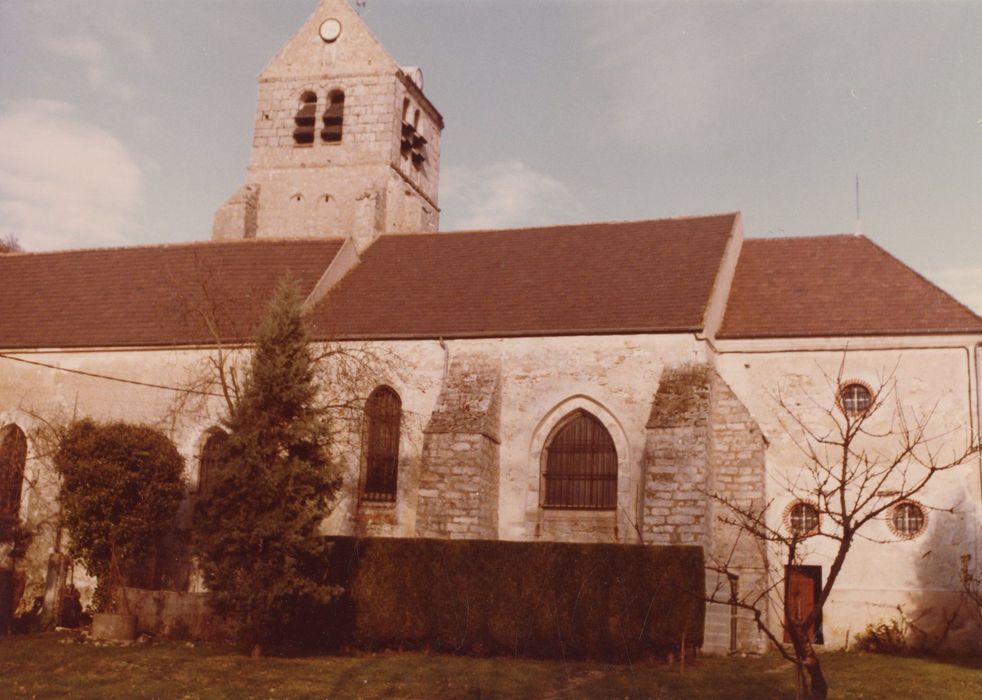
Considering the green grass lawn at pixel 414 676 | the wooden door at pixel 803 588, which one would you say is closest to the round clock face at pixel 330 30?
the green grass lawn at pixel 414 676

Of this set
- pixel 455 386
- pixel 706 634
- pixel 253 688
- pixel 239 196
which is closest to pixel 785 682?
pixel 706 634

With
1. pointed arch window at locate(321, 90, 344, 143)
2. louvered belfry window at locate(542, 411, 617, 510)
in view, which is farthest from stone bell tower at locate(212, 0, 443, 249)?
louvered belfry window at locate(542, 411, 617, 510)

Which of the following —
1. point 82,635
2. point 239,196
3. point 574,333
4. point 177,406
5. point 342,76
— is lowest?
point 82,635

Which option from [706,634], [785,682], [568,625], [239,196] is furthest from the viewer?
[239,196]

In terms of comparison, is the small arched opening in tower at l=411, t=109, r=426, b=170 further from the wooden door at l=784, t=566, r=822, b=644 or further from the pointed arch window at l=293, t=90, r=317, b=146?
the wooden door at l=784, t=566, r=822, b=644

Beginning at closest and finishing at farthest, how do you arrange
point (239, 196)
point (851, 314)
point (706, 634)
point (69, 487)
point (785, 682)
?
1. point (785, 682)
2. point (706, 634)
3. point (69, 487)
4. point (851, 314)
5. point (239, 196)

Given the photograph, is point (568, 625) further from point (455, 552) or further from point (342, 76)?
point (342, 76)

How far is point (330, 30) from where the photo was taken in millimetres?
31406

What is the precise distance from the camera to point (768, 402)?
2062 cm

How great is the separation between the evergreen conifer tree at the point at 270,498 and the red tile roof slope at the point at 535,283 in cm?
544

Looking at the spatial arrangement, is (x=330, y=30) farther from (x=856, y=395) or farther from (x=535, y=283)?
(x=856, y=395)

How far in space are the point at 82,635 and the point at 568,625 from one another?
9415 millimetres

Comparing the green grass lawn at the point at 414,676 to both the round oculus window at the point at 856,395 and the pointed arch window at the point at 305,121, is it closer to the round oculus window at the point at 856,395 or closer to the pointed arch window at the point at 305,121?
the round oculus window at the point at 856,395

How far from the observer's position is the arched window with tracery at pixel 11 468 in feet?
76.2
